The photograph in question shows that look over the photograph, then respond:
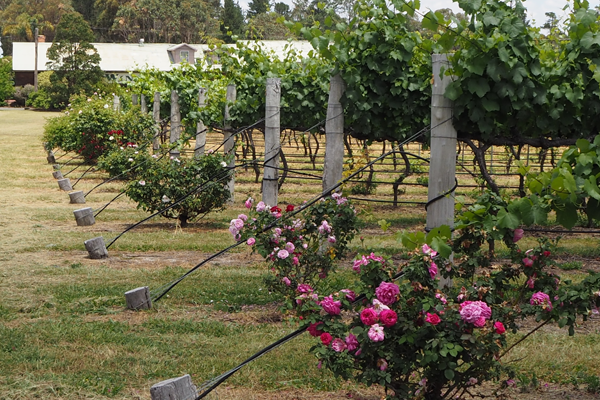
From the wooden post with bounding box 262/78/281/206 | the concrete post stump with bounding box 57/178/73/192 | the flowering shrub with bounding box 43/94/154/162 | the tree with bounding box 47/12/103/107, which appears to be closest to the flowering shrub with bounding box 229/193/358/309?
the wooden post with bounding box 262/78/281/206

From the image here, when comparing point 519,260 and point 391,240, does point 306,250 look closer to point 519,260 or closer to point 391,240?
point 519,260

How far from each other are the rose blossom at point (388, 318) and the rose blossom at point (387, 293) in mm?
126

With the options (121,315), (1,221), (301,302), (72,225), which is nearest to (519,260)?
(301,302)

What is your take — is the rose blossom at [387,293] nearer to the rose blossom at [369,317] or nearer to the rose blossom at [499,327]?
the rose blossom at [369,317]

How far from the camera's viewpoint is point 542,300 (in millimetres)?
3898

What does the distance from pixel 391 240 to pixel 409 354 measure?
6.84 m

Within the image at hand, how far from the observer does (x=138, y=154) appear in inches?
506

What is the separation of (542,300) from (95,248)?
249 inches

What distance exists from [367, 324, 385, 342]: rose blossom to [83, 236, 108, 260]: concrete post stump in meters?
6.11

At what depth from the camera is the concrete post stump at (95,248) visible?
9.02m

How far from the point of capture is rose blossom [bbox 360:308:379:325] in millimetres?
3574

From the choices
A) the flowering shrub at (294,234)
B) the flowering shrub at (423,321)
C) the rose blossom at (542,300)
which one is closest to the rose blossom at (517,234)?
the flowering shrub at (423,321)

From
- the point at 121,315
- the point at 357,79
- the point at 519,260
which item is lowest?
the point at 121,315

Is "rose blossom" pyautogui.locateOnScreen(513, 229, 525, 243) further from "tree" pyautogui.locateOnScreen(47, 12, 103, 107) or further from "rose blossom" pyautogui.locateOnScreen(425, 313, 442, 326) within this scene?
"tree" pyautogui.locateOnScreen(47, 12, 103, 107)
